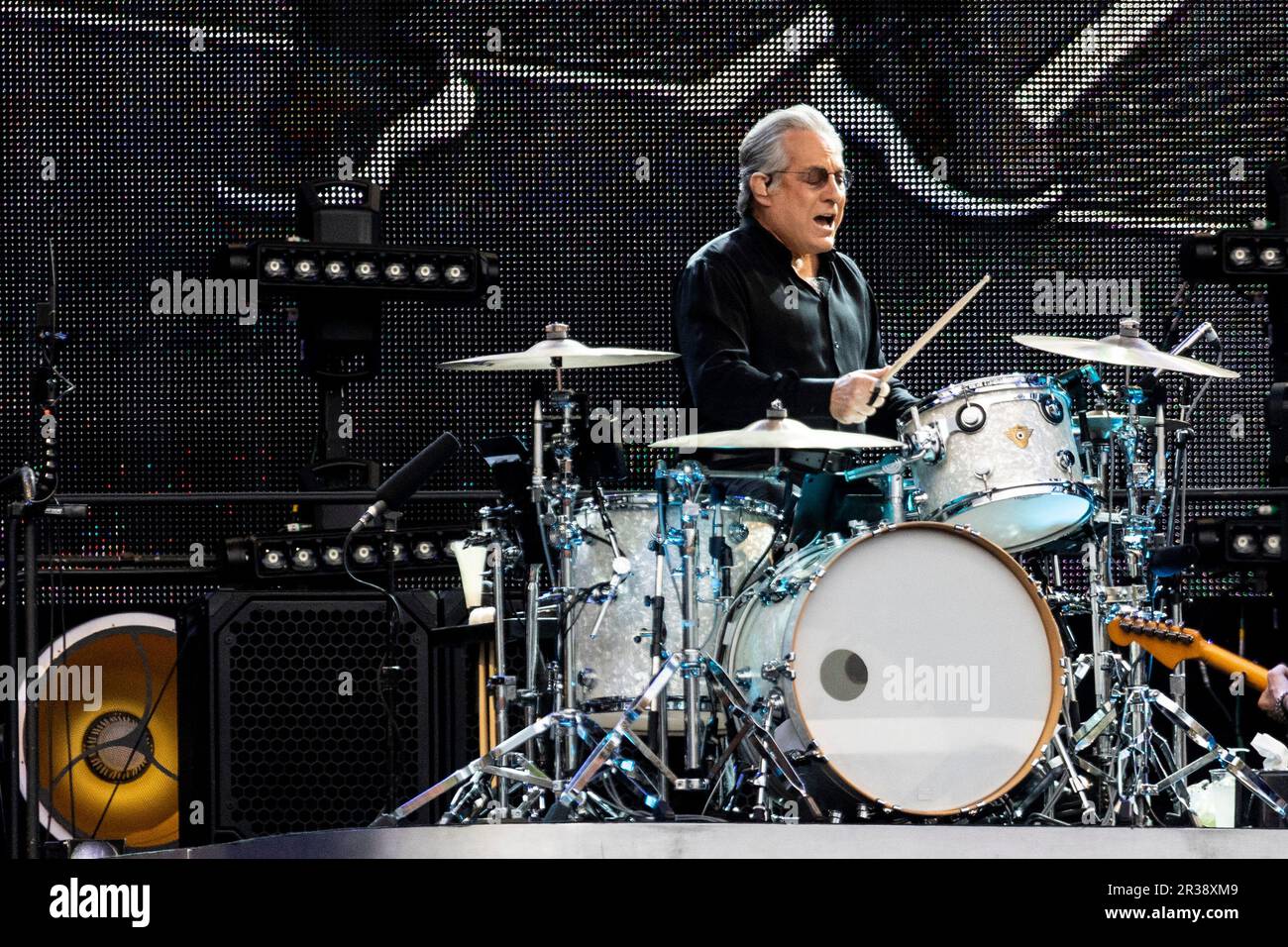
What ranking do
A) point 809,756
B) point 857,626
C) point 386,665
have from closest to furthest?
point 809,756
point 857,626
point 386,665

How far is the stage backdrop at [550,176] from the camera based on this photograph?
735 cm

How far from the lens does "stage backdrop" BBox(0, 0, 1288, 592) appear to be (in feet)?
24.1

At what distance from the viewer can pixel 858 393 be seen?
178 inches

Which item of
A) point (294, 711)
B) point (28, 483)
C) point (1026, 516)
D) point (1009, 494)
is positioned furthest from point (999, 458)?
point (28, 483)

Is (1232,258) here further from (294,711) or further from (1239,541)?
(294,711)

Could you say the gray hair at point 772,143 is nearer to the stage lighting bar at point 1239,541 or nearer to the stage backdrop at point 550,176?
the stage lighting bar at point 1239,541

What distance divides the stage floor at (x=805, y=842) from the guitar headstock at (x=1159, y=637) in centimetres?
67

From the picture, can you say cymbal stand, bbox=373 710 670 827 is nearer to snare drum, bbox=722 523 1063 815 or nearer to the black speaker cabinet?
snare drum, bbox=722 523 1063 815
